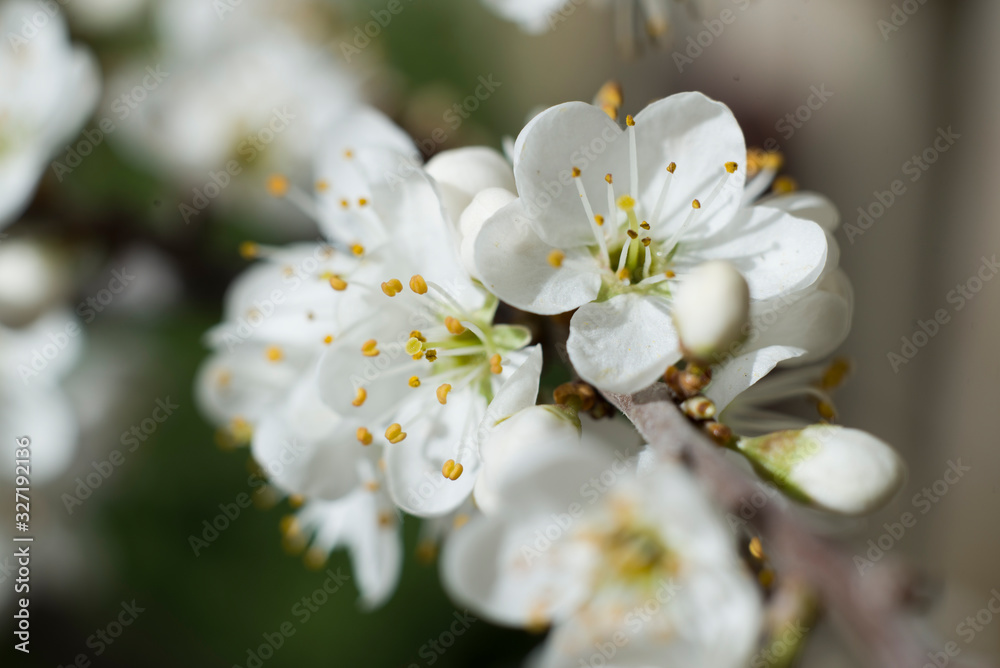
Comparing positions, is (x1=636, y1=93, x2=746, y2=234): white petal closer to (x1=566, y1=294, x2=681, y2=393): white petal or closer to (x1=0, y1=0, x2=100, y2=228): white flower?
(x1=566, y1=294, x2=681, y2=393): white petal

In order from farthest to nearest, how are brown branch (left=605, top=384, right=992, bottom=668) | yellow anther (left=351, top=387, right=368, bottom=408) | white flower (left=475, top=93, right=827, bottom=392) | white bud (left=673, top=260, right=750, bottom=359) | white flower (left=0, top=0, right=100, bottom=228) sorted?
1. white flower (left=0, top=0, right=100, bottom=228)
2. yellow anther (left=351, top=387, right=368, bottom=408)
3. white flower (left=475, top=93, right=827, bottom=392)
4. white bud (left=673, top=260, right=750, bottom=359)
5. brown branch (left=605, top=384, right=992, bottom=668)

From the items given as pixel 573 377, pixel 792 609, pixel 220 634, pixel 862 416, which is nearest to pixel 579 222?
pixel 573 377

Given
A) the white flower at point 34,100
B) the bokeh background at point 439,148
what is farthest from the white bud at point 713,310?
the white flower at point 34,100

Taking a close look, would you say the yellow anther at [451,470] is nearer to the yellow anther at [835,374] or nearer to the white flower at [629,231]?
the white flower at [629,231]

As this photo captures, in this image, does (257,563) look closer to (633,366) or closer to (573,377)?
(573,377)

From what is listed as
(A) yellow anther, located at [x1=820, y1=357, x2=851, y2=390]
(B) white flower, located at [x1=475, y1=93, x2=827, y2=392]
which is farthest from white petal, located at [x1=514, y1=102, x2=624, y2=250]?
(A) yellow anther, located at [x1=820, y1=357, x2=851, y2=390]

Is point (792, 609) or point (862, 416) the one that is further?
point (862, 416)

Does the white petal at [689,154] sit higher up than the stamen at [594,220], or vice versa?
the white petal at [689,154]
